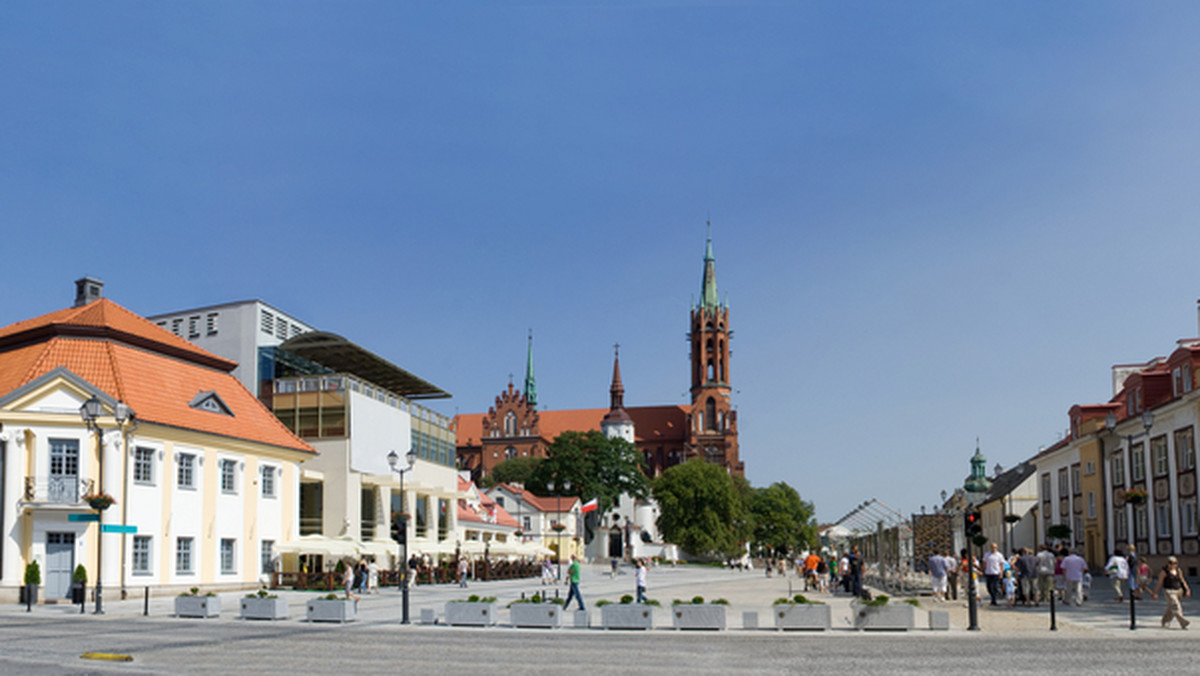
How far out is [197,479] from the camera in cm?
3978

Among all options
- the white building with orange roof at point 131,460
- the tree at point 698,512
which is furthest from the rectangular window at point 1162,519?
the tree at point 698,512

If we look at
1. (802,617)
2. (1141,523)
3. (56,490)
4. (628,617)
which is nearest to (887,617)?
(802,617)

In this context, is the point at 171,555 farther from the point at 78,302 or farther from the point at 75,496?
the point at 78,302

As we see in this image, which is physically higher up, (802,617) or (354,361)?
(354,361)

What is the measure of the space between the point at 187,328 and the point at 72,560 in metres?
26.3

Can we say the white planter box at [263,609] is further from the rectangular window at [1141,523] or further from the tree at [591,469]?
the tree at [591,469]

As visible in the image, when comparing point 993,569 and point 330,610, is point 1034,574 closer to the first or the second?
point 993,569

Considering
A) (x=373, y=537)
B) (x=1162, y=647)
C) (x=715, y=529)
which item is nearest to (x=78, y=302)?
(x=373, y=537)

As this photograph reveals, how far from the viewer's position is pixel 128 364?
3944 centimetres

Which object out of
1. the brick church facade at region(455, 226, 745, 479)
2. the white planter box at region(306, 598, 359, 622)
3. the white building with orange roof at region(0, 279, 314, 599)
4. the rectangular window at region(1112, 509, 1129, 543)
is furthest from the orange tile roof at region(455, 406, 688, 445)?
the white planter box at region(306, 598, 359, 622)

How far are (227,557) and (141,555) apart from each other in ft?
16.3

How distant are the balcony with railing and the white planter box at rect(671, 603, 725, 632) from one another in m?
21.6

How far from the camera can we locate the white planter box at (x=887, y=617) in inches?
884

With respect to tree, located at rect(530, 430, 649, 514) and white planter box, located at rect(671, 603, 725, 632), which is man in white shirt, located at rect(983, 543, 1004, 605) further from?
tree, located at rect(530, 430, 649, 514)
